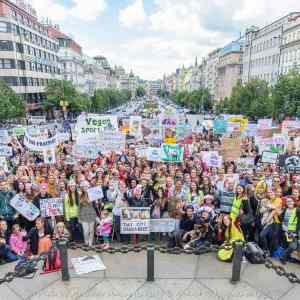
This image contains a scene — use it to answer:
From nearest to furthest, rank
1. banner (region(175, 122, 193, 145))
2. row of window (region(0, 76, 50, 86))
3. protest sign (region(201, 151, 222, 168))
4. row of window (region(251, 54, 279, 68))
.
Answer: protest sign (region(201, 151, 222, 168)), banner (region(175, 122, 193, 145)), row of window (region(0, 76, 50, 86)), row of window (region(251, 54, 279, 68))

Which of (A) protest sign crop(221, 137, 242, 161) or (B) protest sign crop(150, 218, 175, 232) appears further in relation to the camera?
(A) protest sign crop(221, 137, 242, 161)

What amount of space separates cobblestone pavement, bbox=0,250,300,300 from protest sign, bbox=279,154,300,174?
458cm

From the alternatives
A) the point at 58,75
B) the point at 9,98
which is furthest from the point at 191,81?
the point at 9,98

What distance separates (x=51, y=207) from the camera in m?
7.56

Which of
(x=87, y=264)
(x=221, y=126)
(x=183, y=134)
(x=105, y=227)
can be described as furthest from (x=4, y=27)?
(x=87, y=264)

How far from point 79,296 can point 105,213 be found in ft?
7.31

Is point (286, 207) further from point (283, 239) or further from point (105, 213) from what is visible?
point (105, 213)

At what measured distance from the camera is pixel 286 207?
273 inches

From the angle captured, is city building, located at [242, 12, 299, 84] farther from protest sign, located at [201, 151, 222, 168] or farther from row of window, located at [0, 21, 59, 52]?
protest sign, located at [201, 151, 222, 168]

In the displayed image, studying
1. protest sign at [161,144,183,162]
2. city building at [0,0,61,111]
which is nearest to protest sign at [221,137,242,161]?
protest sign at [161,144,183,162]

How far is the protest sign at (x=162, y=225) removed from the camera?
7461mm

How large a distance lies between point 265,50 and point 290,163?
176 ft

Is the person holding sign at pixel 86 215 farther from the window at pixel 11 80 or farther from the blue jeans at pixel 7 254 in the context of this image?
the window at pixel 11 80

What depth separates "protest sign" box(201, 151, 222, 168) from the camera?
10930 mm
